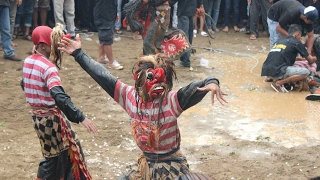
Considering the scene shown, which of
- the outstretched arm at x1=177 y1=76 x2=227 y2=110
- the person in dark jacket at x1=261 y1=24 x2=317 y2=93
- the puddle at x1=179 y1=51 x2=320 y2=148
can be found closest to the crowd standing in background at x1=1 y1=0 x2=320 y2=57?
the person in dark jacket at x1=261 y1=24 x2=317 y2=93

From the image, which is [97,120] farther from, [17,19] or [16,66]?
[17,19]

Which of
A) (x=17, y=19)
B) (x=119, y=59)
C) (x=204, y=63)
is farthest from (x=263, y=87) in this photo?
(x=17, y=19)

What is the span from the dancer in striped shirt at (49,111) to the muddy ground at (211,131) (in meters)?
0.65

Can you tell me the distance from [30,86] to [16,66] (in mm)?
4888

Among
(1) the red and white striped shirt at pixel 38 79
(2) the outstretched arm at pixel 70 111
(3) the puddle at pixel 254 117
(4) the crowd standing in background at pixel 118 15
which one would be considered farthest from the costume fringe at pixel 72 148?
(4) the crowd standing in background at pixel 118 15

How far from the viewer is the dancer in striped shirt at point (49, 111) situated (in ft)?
15.3

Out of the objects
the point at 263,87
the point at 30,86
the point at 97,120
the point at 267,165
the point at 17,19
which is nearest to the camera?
the point at 30,86

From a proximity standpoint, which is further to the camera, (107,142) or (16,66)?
(16,66)

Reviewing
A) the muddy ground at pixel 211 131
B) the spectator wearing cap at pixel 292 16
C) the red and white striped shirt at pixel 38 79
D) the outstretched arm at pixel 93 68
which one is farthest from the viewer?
the spectator wearing cap at pixel 292 16

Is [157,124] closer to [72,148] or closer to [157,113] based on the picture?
[157,113]

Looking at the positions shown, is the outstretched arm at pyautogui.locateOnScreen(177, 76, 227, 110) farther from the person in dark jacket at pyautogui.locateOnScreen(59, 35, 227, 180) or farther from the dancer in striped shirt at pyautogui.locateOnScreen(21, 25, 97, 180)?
the dancer in striped shirt at pyautogui.locateOnScreen(21, 25, 97, 180)

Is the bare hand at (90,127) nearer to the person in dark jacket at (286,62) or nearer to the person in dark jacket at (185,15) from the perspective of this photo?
the person in dark jacket at (286,62)

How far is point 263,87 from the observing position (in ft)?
29.1

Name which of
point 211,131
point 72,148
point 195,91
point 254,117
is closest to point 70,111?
point 72,148
